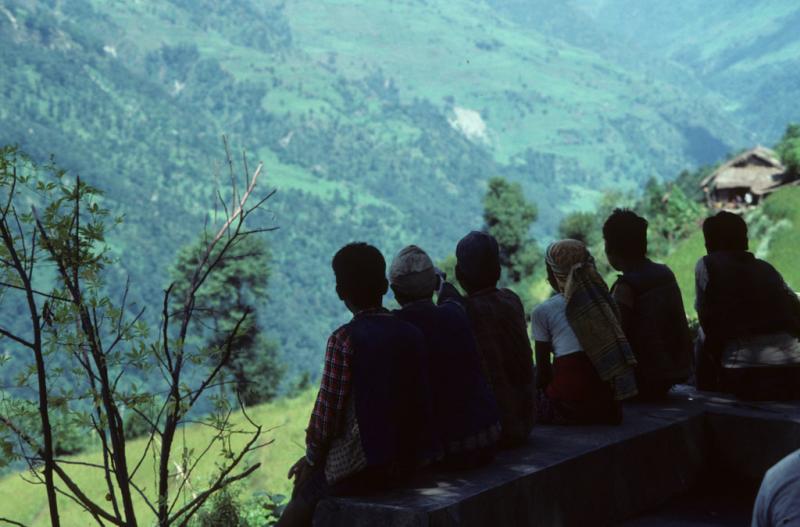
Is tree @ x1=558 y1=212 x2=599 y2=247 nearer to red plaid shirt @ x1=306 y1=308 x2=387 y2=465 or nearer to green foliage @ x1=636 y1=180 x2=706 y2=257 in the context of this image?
green foliage @ x1=636 y1=180 x2=706 y2=257

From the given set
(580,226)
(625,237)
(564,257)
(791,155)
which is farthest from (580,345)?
(580,226)

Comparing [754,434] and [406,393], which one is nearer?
[406,393]

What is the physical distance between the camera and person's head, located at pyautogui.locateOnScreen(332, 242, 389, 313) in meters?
3.91

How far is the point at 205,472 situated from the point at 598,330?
2718cm

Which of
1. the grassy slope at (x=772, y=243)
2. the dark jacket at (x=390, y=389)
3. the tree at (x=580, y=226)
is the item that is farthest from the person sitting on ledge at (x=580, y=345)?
the tree at (x=580, y=226)

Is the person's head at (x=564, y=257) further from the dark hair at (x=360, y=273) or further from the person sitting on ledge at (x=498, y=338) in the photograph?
the dark hair at (x=360, y=273)

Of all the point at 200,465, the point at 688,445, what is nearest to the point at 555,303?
the point at 688,445

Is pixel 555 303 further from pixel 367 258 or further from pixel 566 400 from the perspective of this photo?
pixel 367 258

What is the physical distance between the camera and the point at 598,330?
488 centimetres

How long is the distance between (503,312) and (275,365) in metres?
60.3

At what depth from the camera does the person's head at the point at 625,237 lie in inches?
213

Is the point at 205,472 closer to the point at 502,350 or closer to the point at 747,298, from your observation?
the point at 747,298

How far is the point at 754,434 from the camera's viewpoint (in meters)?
5.05

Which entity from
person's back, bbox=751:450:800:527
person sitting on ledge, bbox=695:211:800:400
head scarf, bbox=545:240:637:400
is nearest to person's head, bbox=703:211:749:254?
person sitting on ledge, bbox=695:211:800:400
